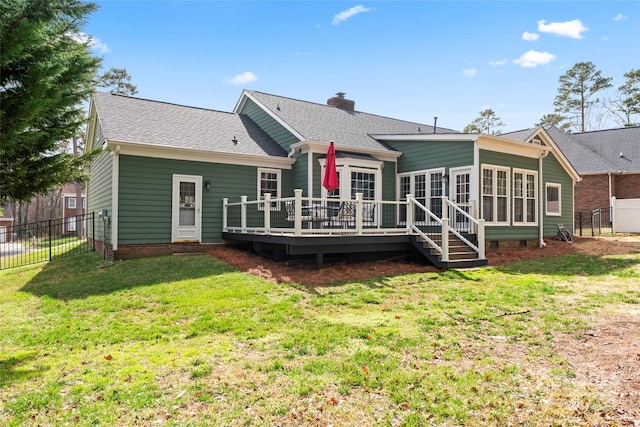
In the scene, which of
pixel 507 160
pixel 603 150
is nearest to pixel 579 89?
pixel 603 150

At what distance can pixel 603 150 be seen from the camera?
24.2 m

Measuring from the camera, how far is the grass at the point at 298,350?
3412mm

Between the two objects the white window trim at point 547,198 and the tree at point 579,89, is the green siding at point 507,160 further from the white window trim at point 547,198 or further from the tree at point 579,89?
the tree at point 579,89

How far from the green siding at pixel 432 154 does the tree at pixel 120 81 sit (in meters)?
29.6

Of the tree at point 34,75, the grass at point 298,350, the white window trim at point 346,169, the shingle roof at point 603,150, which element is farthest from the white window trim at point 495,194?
the shingle roof at point 603,150

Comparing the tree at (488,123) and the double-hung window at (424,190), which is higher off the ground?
the tree at (488,123)

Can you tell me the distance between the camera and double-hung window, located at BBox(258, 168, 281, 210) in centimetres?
1352

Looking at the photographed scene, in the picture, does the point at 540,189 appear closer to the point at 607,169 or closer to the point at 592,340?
the point at 592,340

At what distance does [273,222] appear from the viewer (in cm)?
1353

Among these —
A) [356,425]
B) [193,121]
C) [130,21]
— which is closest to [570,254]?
[356,425]

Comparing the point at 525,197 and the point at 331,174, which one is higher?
the point at 331,174

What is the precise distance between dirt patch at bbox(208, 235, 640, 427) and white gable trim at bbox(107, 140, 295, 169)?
3079 mm

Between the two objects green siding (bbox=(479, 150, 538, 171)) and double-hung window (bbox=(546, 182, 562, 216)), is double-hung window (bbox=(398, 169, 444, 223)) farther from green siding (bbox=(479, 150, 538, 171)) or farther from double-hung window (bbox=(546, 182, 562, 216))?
double-hung window (bbox=(546, 182, 562, 216))

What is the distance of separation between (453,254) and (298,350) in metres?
6.72
